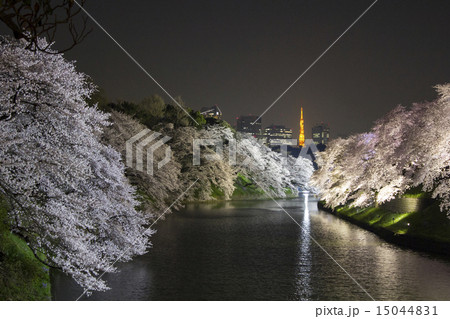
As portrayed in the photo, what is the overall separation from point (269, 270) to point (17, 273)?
37.3 ft

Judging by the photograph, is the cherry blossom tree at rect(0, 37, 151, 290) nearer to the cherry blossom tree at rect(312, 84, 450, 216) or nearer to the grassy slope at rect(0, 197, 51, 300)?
the grassy slope at rect(0, 197, 51, 300)

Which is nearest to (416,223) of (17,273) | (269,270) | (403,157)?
(403,157)

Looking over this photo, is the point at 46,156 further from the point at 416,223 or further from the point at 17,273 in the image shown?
the point at 416,223

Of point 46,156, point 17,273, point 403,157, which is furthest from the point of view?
point 403,157

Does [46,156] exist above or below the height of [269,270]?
above

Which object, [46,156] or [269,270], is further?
[269,270]

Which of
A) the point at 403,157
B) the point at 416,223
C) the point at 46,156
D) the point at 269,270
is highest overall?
the point at 403,157

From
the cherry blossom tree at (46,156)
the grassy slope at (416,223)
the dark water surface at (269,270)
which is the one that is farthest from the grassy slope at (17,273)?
the grassy slope at (416,223)

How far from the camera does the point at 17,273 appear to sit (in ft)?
50.2

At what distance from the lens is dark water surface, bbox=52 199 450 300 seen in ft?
60.5

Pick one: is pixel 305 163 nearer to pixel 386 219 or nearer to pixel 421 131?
pixel 386 219

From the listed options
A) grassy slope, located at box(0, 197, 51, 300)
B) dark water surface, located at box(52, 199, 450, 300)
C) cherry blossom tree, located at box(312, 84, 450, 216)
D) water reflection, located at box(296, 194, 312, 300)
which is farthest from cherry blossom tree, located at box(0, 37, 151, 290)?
cherry blossom tree, located at box(312, 84, 450, 216)

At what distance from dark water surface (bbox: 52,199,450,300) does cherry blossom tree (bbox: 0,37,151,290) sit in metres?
1.98

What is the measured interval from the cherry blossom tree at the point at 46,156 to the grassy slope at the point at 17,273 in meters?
0.44
